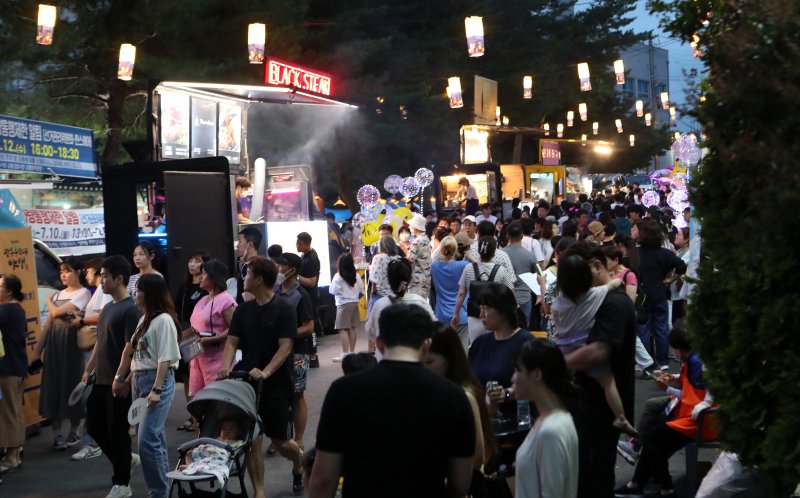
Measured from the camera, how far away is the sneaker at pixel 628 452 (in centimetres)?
782

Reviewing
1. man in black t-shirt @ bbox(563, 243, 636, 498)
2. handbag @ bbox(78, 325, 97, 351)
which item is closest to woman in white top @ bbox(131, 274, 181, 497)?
handbag @ bbox(78, 325, 97, 351)

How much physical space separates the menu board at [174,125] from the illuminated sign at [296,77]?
1.61 metres

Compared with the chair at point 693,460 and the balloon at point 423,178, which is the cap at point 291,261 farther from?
the balloon at point 423,178

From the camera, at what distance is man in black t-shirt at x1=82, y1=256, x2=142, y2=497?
7566mm

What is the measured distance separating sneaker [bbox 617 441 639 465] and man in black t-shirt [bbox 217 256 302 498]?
2.74 meters

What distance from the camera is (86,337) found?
9570 mm

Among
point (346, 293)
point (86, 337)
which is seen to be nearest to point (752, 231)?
point (86, 337)

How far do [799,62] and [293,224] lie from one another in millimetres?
12595

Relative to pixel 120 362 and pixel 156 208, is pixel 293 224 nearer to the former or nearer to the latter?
pixel 156 208

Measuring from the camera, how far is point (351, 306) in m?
13.1

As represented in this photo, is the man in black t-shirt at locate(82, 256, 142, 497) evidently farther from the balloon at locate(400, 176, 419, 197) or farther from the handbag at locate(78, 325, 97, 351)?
the balloon at locate(400, 176, 419, 197)

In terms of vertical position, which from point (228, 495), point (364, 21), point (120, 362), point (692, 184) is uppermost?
point (364, 21)

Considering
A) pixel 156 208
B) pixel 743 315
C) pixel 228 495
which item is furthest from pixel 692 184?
pixel 156 208

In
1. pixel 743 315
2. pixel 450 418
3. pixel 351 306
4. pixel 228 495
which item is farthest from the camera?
pixel 351 306
